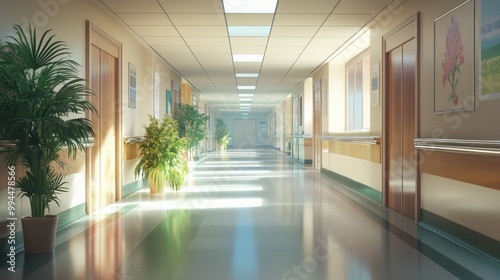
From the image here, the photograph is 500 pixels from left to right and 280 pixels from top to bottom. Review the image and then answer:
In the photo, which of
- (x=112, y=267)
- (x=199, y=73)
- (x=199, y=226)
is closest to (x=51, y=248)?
(x=112, y=267)

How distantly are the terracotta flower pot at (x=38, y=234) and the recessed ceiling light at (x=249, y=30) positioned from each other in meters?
4.73

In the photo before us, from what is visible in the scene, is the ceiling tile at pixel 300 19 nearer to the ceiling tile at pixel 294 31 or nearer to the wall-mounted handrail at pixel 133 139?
the ceiling tile at pixel 294 31

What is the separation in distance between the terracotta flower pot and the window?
7.53 metres

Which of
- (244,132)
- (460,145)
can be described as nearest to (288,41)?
(460,145)

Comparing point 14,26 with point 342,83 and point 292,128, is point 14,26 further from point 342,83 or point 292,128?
point 292,128

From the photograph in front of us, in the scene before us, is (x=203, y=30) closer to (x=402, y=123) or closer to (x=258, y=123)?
(x=402, y=123)

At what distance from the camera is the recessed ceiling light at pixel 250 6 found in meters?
6.53

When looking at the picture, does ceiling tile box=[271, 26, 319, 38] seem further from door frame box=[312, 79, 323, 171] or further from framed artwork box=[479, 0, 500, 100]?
door frame box=[312, 79, 323, 171]

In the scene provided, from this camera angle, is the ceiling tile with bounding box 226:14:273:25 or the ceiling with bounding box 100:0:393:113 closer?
the ceiling with bounding box 100:0:393:113

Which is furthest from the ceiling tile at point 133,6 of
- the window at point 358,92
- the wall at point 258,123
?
the wall at point 258,123

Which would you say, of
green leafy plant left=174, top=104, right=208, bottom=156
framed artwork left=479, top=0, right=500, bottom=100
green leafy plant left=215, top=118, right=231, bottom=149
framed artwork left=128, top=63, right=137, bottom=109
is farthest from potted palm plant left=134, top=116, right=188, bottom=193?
green leafy plant left=215, top=118, right=231, bottom=149

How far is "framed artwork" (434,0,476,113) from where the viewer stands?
454 centimetres

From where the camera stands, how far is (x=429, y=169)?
18.2 ft

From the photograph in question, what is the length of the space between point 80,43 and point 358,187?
224 inches
